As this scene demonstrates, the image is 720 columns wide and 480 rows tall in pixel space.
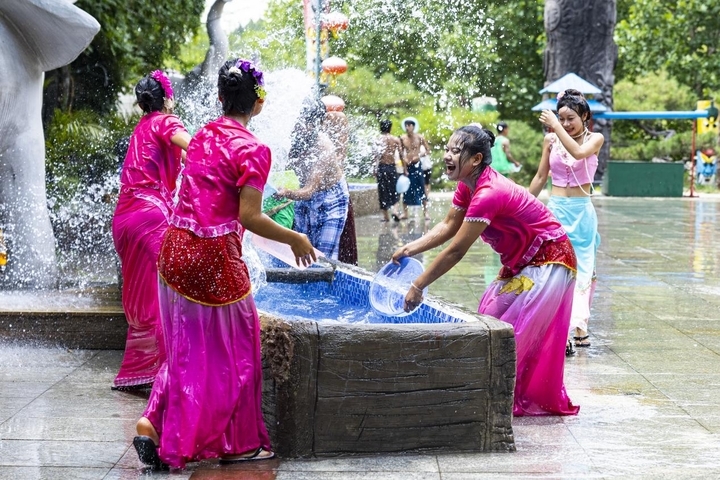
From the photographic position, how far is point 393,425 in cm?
479

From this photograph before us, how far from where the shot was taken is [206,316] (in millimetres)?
4625

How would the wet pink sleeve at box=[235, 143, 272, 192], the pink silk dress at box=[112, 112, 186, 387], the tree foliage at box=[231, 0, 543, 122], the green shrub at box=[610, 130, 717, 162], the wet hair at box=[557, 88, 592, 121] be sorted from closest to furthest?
1. the wet pink sleeve at box=[235, 143, 272, 192]
2. the pink silk dress at box=[112, 112, 186, 387]
3. the wet hair at box=[557, 88, 592, 121]
4. the tree foliage at box=[231, 0, 543, 122]
5. the green shrub at box=[610, 130, 717, 162]

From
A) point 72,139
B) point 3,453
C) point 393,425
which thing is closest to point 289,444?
point 393,425

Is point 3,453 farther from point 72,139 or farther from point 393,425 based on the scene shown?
point 72,139

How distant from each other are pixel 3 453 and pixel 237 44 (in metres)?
18.0

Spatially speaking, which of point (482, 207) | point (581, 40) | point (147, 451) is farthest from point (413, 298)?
point (581, 40)

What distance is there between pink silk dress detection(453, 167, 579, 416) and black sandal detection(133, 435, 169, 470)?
187 centimetres

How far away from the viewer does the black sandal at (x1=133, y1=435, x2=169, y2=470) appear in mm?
4594

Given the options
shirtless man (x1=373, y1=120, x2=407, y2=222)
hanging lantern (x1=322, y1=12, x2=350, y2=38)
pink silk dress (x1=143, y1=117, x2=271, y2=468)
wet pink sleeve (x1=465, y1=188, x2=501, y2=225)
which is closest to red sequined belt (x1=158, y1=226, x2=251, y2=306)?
pink silk dress (x1=143, y1=117, x2=271, y2=468)

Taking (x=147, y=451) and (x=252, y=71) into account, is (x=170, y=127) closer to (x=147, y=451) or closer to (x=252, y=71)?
(x=252, y=71)

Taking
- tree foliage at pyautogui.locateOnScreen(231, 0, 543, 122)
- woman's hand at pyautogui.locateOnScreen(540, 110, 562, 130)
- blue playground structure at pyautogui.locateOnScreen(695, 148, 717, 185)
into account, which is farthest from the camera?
blue playground structure at pyautogui.locateOnScreen(695, 148, 717, 185)

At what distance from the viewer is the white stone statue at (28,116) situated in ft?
27.3

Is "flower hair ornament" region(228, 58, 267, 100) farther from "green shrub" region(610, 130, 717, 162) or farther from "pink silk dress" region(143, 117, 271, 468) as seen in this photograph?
"green shrub" region(610, 130, 717, 162)

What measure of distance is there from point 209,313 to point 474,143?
1.53 metres
